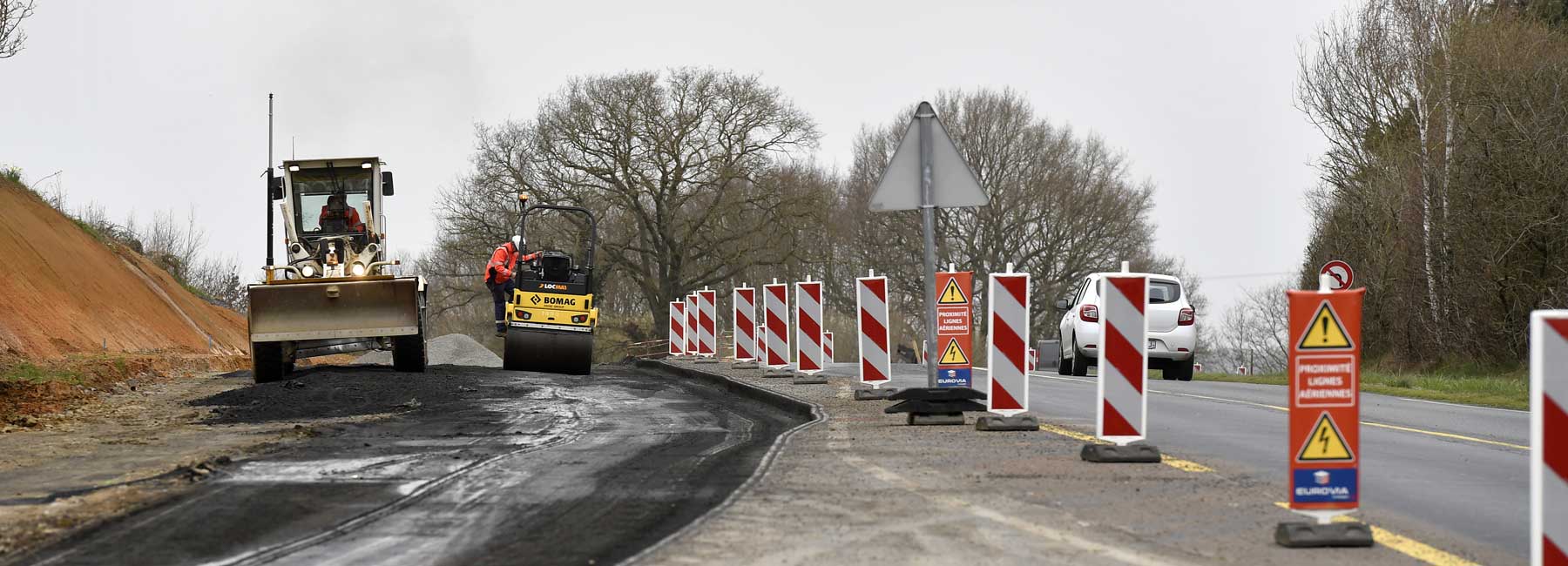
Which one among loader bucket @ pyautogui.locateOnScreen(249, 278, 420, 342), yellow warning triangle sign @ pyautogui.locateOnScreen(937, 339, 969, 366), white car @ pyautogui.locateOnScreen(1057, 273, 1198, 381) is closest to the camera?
yellow warning triangle sign @ pyautogui.locateOnScreen(937, 339, 969, 366)

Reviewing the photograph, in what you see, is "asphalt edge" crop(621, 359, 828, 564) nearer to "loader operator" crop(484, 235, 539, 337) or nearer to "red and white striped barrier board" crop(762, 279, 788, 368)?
"red and white striped barrier board" crop(762, 279, 788, 368)

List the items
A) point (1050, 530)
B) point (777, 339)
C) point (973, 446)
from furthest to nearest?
1. point (777, 339)
2. point (973, 446)
3. point (1050, 530)

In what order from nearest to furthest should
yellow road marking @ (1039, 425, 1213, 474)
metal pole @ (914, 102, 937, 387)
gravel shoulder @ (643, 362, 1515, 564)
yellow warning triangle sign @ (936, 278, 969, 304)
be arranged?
gravel shoulder @ (643, 362, 1515, 564)
yellow road marking @ (1039, 425, 1213, 474)
metal pole @ (914, 102, 937, 387)
yellow warning triangle sign @ (936, 278, 969, 304)

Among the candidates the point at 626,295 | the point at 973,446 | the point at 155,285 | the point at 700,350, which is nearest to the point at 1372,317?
the point at 700,350

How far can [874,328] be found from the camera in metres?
15.8

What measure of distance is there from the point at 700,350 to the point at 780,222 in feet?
79.5

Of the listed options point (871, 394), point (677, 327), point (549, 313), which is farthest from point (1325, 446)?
point (677, 327)

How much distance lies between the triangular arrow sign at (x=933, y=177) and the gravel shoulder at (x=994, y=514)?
2472 millimetres

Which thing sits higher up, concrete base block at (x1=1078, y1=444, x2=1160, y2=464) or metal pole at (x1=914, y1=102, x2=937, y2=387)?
metal pole at (x1=914, y1=102, x2=937, y2=387)

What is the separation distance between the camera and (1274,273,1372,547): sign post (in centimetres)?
652

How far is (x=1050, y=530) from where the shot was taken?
675cm

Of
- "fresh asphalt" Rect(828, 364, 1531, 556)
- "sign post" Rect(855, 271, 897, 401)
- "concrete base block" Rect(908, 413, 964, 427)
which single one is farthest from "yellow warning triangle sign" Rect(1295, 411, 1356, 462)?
"sign post" Rect(855, 271, 897, 401)

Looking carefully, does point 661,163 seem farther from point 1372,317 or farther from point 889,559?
point 889,559

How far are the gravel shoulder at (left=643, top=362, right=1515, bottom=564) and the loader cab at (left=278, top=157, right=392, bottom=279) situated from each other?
38.3 feet
